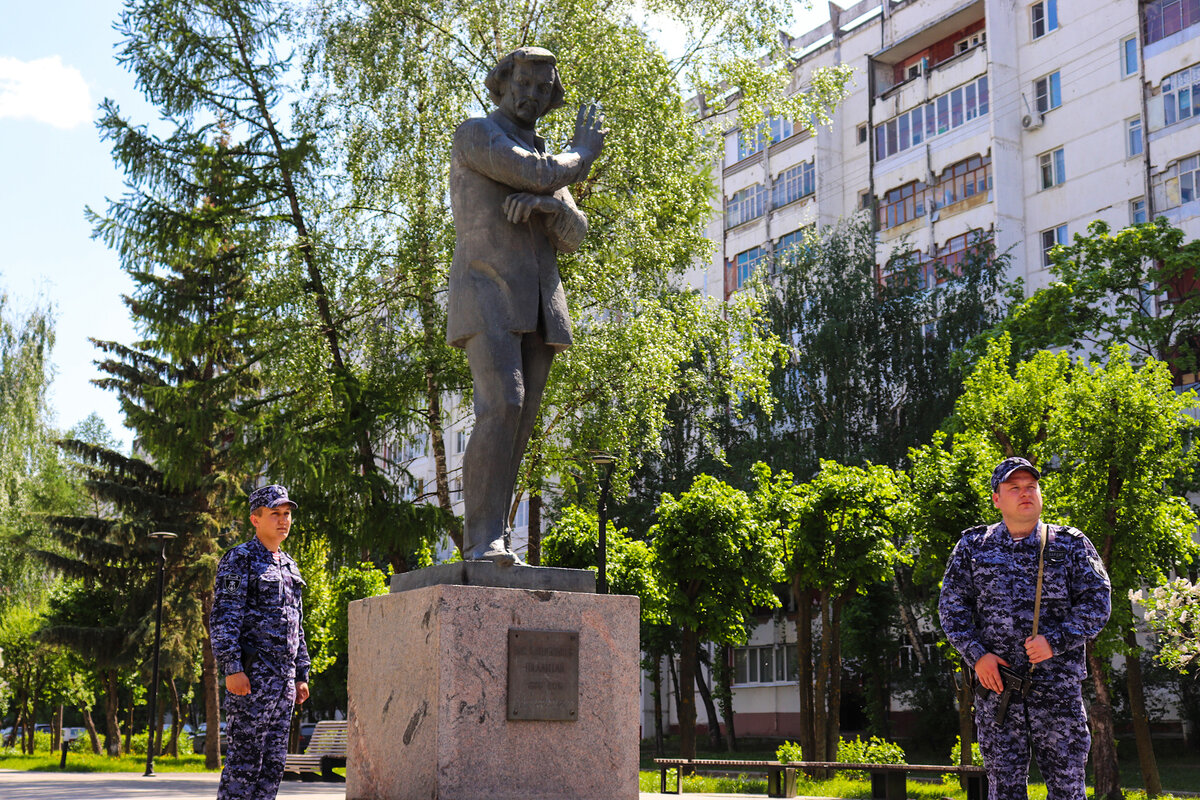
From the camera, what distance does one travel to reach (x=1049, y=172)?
37688 millimetres

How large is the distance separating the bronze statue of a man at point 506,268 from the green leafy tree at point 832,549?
16.0 m

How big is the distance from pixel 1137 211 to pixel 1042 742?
3312 cm

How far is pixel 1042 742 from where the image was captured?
192 inches

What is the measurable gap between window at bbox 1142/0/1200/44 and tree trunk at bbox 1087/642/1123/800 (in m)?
20.7

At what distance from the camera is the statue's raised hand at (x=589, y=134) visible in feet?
24.4

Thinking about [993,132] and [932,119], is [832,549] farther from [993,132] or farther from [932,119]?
[932,119]

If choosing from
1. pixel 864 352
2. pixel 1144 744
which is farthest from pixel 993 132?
pixel 1144 744

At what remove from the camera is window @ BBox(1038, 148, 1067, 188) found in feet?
122

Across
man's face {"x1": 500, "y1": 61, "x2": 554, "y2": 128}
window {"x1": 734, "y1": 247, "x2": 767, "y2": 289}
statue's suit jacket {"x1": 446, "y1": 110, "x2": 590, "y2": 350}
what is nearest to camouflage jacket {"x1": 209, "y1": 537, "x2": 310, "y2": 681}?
statue's suit jacket {"x1": 446, "y1": 110, "x2": 590, "y2": 350}

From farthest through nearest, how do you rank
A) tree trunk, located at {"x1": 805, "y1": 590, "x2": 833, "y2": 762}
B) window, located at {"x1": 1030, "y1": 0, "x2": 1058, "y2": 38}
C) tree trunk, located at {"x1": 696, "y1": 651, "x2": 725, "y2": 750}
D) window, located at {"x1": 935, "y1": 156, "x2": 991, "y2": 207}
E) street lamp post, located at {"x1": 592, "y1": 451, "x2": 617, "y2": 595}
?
tree trunk, located at {"x1": 696, "y1": 651, "x2": 725, "y2": 750}
window, located at {"x1": 935, "y1": 156, "x2": 991, "y2": 207}
window, located at {"x1": 1030, "y1": 0, "x2": 1058, "y2": 38}
tree trunk, located at {"x1": 805, "y1": 590, "x2": 833, "y2": 762}
street lamp post, located at {"x1": 592, "y1": 451, "x2": 617, "y2": 595}

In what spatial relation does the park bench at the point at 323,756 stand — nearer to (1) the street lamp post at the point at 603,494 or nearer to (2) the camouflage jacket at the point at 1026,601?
(1) the street lamp post at the point at 603,494

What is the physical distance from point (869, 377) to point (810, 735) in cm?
1427

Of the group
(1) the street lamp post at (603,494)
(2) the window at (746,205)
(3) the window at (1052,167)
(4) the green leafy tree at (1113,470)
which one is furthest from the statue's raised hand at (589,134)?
(2) the window at (746,205)

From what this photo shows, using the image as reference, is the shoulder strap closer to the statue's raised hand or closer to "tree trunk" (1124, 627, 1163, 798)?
the statue's raised hand
